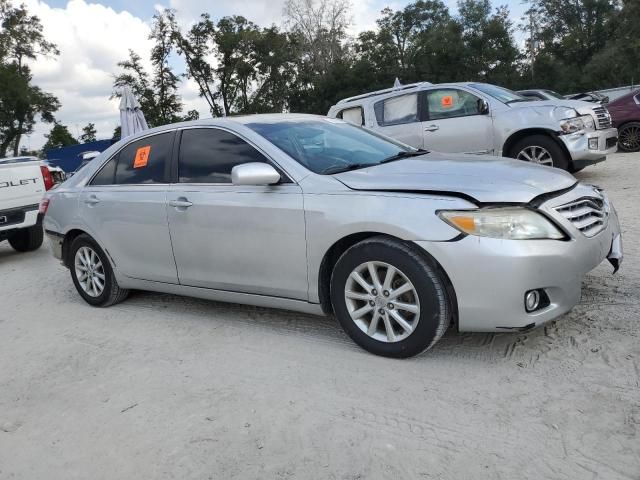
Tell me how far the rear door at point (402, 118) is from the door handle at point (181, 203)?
5467 mm

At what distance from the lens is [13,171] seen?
7918 mm

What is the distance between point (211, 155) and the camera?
425cm

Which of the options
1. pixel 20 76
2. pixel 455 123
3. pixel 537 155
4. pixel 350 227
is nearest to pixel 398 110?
pixel 455 123

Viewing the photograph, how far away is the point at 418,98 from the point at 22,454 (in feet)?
25.6

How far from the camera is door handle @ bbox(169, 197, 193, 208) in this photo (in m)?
4.22

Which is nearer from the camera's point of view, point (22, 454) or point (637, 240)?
point (22, 454)

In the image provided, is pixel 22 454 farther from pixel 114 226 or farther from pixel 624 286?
pixel 624 286

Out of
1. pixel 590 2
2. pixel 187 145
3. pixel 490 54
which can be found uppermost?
pixel 590 2

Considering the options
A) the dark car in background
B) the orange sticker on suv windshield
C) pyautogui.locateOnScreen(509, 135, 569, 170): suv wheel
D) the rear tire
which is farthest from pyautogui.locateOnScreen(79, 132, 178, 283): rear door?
the dark car in background

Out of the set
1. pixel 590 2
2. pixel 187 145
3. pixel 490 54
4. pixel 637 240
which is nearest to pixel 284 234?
pixel 187 145

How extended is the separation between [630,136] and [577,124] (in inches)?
220

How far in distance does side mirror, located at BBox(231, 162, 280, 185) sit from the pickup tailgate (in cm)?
551

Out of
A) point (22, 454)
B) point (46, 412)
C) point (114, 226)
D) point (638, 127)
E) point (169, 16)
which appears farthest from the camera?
point (169, 16)

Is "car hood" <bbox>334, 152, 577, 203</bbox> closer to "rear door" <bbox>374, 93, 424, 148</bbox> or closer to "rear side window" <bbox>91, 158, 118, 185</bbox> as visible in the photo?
"rear side window" <bbox>91, 158, 118, 185</bbox>
